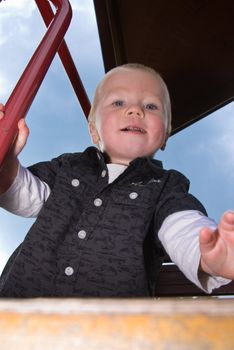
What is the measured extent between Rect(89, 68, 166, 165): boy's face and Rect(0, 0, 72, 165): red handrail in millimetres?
249

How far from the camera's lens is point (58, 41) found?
641 mm

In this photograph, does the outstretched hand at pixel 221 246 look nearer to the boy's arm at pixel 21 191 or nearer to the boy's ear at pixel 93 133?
the boy's arm at pixel 21 191

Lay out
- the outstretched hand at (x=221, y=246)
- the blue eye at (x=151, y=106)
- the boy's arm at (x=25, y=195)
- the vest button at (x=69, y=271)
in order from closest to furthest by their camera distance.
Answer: the outstretched hand at (x=221, y=246)
the vest button at (x=69, y=271)
the boy's arm at (x=25, y=195)
the blue eye at (x=151, y=106)

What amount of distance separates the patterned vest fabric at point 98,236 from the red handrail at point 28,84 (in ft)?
0.86

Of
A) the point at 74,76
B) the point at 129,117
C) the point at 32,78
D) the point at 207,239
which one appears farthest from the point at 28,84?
the point at 74,76

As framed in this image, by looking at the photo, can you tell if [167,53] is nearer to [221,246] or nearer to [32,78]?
[32,78]

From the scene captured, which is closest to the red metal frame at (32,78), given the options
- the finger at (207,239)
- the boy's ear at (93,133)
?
the finger at (207,239)

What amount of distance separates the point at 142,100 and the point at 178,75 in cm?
87

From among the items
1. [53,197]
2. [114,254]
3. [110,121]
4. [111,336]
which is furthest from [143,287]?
[111,336]

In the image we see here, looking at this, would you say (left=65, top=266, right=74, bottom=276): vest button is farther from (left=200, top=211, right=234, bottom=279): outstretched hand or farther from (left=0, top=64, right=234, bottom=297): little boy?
(left=200, top=211, right=234, bottom=279): outstretched hand

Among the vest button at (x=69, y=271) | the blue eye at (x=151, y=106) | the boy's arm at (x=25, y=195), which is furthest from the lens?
the blue eye at (x=151, y=106)

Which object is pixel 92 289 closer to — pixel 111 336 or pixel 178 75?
pixel 111 336

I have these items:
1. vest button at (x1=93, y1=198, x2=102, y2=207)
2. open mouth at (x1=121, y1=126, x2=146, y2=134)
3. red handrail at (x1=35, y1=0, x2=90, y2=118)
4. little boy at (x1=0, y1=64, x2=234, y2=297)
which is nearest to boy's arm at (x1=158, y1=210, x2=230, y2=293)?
little boy at (x1=0, y1=64, x2=234, y2=297)

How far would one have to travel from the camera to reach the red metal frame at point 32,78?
47cm
